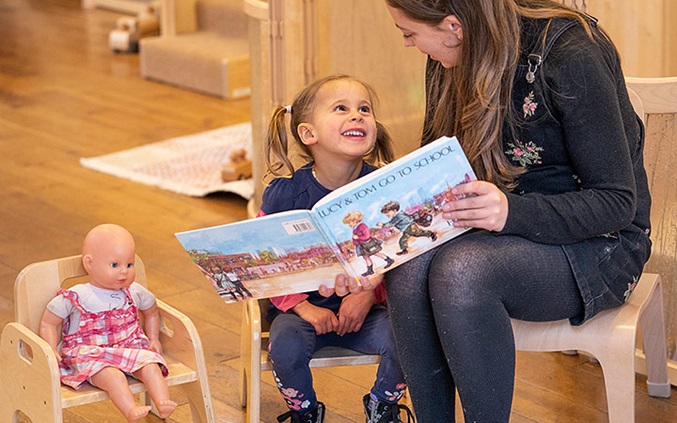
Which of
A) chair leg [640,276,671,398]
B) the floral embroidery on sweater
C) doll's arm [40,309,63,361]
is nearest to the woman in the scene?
the floral embroidery on sweater

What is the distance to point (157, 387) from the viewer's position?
5.40ft

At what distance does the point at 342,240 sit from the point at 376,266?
66 mm

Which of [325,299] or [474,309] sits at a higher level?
[474,309]

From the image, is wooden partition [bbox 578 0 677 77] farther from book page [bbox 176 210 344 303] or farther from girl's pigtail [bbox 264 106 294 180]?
book page [bbox 176 210 344 303]

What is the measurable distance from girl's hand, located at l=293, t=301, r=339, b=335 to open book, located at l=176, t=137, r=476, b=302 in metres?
0.12

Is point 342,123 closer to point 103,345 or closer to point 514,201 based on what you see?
point 514,201

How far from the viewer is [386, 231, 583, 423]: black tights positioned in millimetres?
1472

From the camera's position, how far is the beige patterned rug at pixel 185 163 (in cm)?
331

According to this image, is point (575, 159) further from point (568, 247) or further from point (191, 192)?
point (191, 192)

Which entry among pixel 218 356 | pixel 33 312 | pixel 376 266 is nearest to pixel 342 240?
pixel 376 266

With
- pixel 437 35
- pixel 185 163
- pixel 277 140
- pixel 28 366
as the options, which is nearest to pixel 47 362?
pixel 28 366

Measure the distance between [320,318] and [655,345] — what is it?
25.2 inches

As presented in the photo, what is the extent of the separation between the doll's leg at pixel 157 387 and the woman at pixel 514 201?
32 cm

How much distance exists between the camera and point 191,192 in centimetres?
327
